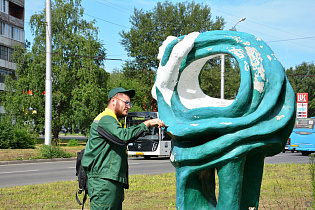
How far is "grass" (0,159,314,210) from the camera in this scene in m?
6.54

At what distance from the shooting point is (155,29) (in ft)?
127

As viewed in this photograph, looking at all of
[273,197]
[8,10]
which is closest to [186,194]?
[273,197]

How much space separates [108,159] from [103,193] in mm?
304

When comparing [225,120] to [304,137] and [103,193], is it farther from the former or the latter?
[304,137]

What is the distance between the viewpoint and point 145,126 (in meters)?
3.71

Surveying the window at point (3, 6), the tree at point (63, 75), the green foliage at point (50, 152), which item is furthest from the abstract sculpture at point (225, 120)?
the window at point (3, 6)

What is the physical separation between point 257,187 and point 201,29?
118 feet

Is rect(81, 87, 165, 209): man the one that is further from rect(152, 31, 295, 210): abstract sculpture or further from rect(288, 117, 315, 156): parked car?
rect(288, 117, 315, 156): parked car

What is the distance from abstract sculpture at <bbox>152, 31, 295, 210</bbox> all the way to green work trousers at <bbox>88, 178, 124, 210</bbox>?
2.02 feet

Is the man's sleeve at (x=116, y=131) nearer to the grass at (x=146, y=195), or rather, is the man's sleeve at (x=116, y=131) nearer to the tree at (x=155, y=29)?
the grass at (x=146, y=195)

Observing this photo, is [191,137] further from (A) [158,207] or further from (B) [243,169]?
(A) [158,207]

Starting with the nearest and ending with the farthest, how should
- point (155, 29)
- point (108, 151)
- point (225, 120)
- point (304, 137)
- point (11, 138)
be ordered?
point (225, 120) → point (108, 151) → point (304, 137) → point (11, 138) → point (155, 29)

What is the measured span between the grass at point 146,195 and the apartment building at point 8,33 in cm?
3326

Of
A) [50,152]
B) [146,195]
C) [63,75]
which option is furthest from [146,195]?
[63,75]
